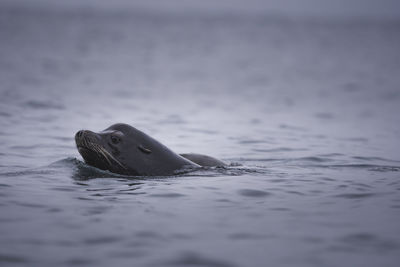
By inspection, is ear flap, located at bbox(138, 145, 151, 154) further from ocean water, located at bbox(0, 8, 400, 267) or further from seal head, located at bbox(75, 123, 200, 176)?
ocean water, located at bbox(0, 8, 400, 267)

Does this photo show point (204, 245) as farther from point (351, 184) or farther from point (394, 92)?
point (394, 92)

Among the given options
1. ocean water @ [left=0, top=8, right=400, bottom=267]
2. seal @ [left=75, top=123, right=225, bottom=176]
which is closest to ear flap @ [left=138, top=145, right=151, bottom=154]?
seal @ [left=75, top=123, right=225, bottom=176]

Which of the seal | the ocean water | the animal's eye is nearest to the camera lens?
the ocean water

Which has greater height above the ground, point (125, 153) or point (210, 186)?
point (125, 153)

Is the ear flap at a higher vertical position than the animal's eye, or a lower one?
lower

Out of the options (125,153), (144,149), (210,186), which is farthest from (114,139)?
(210,186)

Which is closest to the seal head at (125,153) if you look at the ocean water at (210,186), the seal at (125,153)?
the seal at (125,153)

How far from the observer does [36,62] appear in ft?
158

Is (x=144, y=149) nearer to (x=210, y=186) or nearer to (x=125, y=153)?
(x=125, y=153)

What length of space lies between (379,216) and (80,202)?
4.40m

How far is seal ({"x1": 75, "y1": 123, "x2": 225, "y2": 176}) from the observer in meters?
12.2

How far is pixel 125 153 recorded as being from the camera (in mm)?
12305

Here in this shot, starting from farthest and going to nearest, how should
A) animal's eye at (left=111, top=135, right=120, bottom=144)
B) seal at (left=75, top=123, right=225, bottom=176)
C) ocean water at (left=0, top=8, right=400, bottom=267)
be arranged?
1. animal's eye at (left=111, top=135, right=120, bottom=144)
2. seal at (left=75, top=123, right=225, bottom=176)
3. ocean water at (left=0, top=8, right=400, bottom=267)

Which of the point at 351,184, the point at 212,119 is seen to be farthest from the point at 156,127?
the point at 351,184
